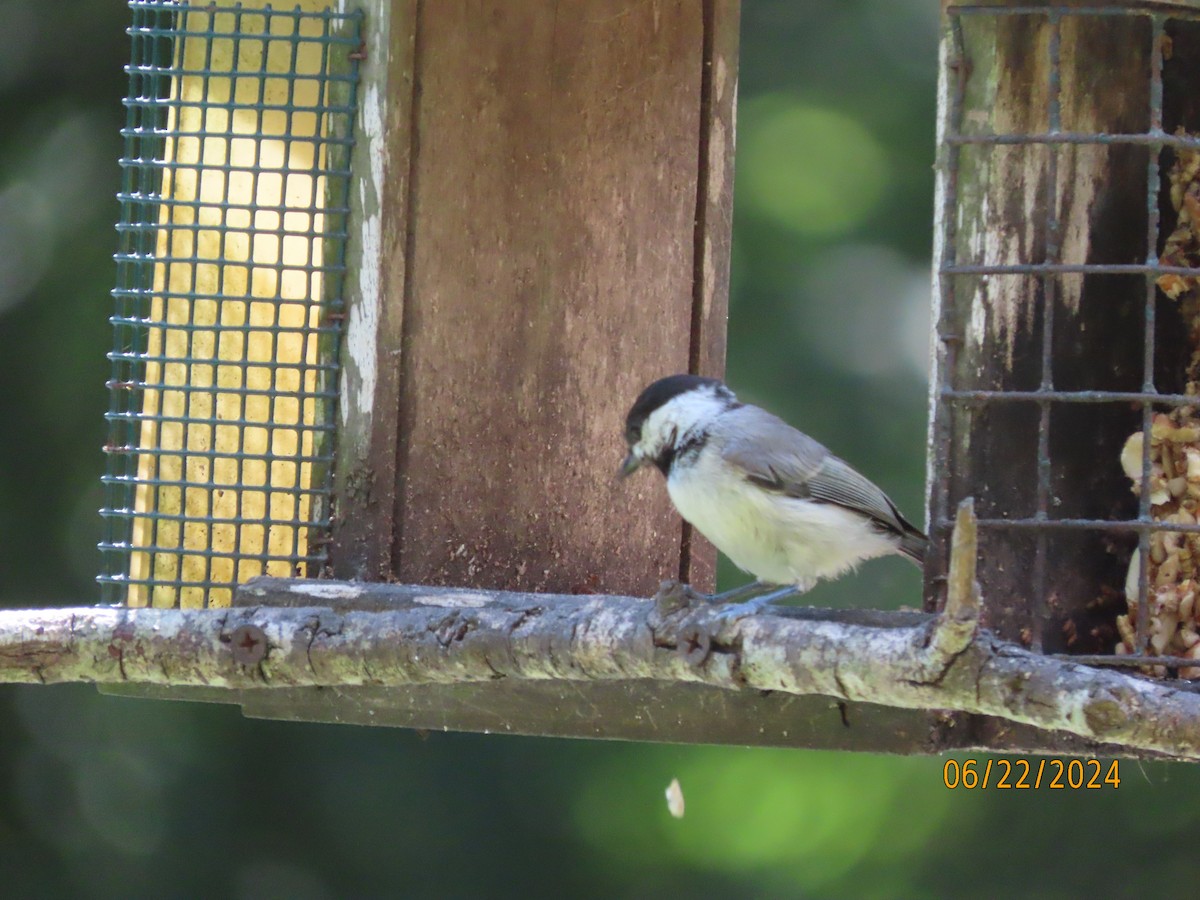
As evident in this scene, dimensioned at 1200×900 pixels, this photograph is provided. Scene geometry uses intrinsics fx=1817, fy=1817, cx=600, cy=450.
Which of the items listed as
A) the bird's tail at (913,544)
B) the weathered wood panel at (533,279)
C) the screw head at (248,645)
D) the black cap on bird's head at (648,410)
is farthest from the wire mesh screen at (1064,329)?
the screw head at (248,645)

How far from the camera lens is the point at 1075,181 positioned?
4.39m

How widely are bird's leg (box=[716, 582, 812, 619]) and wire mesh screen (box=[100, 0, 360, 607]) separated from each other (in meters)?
1.16

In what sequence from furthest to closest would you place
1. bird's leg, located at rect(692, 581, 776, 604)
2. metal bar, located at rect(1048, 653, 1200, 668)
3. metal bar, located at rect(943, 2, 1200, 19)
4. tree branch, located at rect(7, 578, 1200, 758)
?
1. bird's leg, located at rect(692, 581, 776, 604)
2. metal bar, located at rect(943, 2, 1200, 19)
3. metal bar, located at rect(1048, 653, 1200, 668)
4. tree branch, located at rect(7, 578, 1200, 758)

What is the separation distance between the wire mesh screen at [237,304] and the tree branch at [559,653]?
72cm

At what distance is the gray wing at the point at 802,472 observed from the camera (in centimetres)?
456

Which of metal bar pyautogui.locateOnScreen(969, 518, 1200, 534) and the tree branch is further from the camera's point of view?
metal bar pyautogui.locateOnScreen(969, 518, 1200, 534)

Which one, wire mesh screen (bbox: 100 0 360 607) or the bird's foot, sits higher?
wire mesh screen (bbox: 100 0 360 607)

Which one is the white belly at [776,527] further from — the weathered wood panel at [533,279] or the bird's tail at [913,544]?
the weathered wood panel at [533,279]

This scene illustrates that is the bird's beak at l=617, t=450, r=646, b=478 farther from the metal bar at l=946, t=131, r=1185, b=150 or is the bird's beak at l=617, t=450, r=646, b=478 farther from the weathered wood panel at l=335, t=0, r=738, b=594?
the metal bar at l=946, t=131, r=1185, b=150

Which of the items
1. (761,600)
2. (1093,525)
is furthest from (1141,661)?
(761,600)

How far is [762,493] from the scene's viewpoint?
4535mm

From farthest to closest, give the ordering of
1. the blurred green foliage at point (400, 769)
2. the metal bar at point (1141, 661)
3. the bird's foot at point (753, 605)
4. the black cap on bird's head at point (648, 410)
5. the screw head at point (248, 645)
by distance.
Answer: the blurred green foliage at point (400, 769), the black cap on bird's head at point (648, 410), the metal bar at point (1141, 661), the screw head at point (248, 645), the bird's foot at point (753, 605)

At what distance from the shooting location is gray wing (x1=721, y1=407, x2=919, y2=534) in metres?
4.56

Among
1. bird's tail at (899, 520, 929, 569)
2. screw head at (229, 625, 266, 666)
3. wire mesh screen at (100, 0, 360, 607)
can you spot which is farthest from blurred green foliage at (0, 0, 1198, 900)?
screw head at (229, 625, 266, 666)
